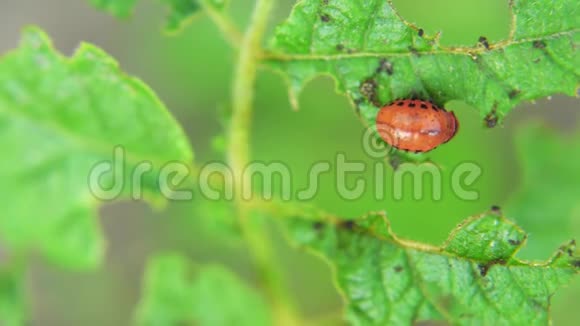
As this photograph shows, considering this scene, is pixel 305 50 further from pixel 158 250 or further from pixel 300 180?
pixel 158 250

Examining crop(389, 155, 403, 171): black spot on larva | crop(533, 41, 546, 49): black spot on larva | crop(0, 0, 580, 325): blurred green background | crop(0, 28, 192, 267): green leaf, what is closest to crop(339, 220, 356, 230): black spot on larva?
crop(389, 155, 403, 171): black spot on larva

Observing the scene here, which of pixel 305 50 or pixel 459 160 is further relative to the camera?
pixel 459 160

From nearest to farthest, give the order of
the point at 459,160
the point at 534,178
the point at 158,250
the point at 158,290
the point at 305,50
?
the point at 305,50
the point at 158,290
the point at 534,178
the point at 459,160
the point at 158,250

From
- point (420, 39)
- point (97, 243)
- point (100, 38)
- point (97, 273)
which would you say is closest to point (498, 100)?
point (420, 39)

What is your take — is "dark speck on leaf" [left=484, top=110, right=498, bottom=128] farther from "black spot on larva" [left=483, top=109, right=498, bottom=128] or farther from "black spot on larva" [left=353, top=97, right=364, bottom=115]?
"black spot on larva" [left=353, top=97, right=364, bottom=115]

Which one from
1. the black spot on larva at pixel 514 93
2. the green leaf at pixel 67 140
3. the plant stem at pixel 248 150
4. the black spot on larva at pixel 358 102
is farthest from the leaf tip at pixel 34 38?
the black spot on larva at pixel 514 93

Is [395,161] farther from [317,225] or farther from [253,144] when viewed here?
[253,144]

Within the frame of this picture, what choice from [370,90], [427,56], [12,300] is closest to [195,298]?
[12,300]

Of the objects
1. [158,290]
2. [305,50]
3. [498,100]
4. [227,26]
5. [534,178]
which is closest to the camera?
[498,100]

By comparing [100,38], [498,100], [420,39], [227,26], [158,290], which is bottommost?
[158,290]
